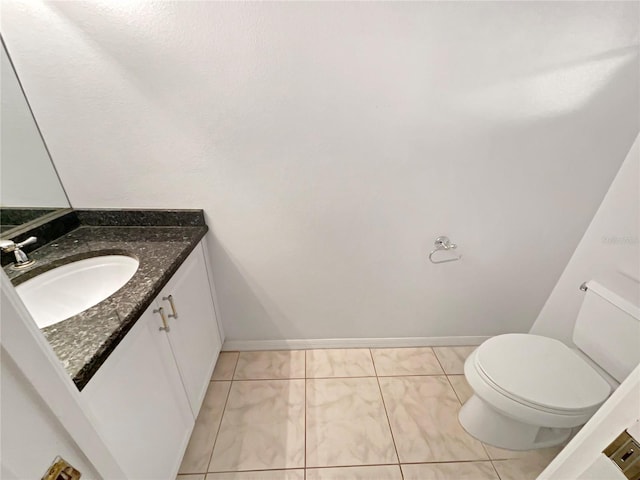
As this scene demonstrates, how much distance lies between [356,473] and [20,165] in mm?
1883

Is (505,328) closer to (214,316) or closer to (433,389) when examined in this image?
(433,389)

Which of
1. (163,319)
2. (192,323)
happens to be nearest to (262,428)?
(192,323)

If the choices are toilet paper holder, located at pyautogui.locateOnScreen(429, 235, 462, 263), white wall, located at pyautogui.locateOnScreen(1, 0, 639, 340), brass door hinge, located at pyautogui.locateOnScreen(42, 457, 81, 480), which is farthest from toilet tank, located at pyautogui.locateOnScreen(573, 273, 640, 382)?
brass door hinge, located at pyautogui.locateOnScreen(42, 457, 81, 480)

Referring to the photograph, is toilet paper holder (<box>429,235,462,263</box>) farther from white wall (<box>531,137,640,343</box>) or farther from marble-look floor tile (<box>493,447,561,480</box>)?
marble-look floor tile (<box>493,447,561,480</box>)

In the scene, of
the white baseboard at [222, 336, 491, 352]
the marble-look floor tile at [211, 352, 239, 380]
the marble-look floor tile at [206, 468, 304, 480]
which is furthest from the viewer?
the white baseboard at [222, 336, 491, 352]

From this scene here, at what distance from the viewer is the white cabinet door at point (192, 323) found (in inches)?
42.7

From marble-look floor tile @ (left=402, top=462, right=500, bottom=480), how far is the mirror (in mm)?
1888

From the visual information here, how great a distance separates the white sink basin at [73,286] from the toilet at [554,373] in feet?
5.08

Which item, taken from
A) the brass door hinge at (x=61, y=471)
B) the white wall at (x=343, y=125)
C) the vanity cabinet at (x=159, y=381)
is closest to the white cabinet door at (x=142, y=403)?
the vanity cabinet at (x=159, y=381)

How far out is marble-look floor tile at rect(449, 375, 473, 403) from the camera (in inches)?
59.6

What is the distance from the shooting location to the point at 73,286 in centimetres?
106

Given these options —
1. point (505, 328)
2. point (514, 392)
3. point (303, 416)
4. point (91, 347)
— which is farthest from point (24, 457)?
point (505, 328)

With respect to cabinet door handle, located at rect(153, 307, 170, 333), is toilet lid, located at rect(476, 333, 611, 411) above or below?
below

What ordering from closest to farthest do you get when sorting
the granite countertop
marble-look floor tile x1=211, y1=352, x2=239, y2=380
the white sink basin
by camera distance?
1. the granite countertop
2. the white sink basin
3. marble-look floor tile x1=211, y1=352, x2=239, y2=380
